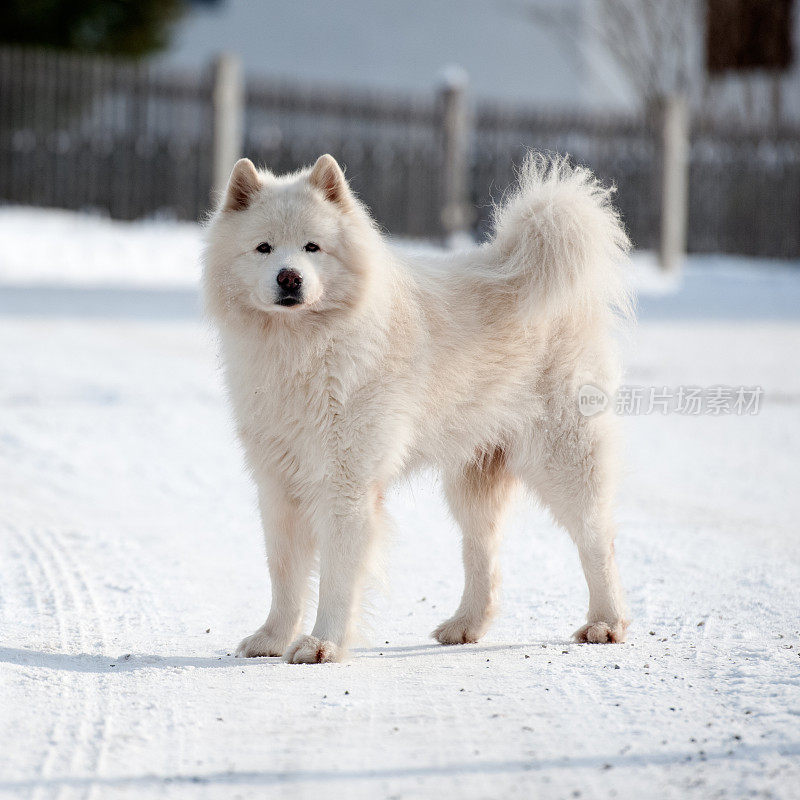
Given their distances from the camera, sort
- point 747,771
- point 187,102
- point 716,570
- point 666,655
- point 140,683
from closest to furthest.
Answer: point 747,771 → point 140,683 → point 666,655 → point 716,570 → point 187,102

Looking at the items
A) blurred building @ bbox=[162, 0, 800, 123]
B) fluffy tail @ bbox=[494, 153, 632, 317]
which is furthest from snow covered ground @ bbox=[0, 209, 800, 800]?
blurred building @ bbox=[162, 0, 800, 123]

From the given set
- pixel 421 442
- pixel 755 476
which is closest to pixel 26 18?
pixel 755 476

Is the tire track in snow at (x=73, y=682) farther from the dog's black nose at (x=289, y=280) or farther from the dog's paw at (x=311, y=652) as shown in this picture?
the dog's black nose at (x=289, y=280)

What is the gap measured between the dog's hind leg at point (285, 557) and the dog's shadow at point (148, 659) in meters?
0.20

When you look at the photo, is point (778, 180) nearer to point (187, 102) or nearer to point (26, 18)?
point (187, 102)

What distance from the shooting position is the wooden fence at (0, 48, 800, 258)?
50.5 ft

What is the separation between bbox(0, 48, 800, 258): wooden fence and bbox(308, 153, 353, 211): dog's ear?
10.2 meters

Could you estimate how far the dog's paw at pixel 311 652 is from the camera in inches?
152

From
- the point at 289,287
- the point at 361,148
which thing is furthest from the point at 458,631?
the point at 361,148

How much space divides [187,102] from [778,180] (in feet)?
31.2

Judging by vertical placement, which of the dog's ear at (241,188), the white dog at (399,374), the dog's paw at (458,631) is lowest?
the dog's paw at (458,631)

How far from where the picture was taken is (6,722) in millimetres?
3170

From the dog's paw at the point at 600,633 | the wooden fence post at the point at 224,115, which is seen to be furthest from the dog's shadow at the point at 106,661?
the wooden fence post at the point at 224,115

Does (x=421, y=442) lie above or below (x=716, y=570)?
above
